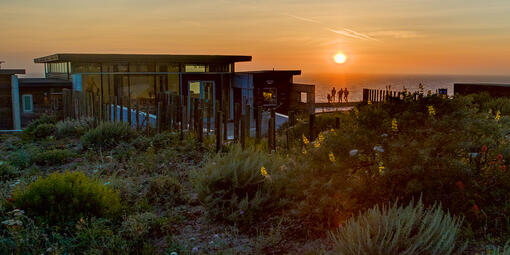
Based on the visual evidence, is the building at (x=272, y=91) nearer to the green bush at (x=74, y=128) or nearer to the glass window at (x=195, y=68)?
the glass window at (x=195, y=68)

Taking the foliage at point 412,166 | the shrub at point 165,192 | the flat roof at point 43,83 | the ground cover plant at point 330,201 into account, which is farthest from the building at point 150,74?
the foliage at point 412,166

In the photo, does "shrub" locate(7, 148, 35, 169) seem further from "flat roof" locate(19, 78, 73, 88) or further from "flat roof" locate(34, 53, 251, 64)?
"flat roof" locate(19, 78, 73, 88)

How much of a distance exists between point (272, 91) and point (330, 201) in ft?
77.5

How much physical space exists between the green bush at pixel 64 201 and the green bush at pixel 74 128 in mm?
8327

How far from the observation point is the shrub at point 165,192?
673 cm

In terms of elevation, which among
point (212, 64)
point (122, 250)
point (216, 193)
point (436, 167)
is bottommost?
point (122, 250)

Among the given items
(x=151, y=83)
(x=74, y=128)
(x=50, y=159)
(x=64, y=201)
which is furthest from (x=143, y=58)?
(x=64, y=201)

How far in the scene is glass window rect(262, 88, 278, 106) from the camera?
28.1 meters

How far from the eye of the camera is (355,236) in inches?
155

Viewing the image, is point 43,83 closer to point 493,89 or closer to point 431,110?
point 493,89

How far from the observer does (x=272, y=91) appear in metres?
28.3

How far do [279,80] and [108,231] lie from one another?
23681 millimetres

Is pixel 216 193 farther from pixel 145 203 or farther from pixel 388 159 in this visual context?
pixel 388 159

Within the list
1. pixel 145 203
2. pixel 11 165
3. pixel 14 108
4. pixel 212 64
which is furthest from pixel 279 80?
pixel 145 203
